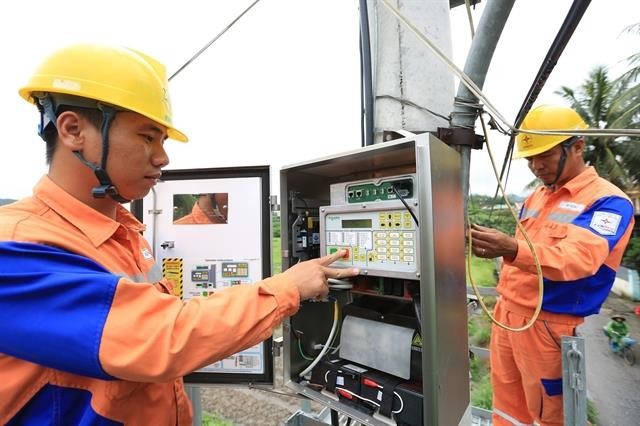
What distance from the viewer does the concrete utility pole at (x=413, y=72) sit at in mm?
1230

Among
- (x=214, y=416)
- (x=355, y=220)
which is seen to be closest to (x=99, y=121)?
(x=355, y=220)

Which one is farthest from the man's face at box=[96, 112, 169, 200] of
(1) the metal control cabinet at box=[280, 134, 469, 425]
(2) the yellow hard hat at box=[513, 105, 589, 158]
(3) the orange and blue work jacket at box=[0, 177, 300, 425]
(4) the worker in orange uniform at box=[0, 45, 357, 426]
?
(2) the yellow hard hat at box=[513, 105, 589, 158]

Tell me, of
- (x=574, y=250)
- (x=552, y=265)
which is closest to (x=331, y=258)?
(x=552, y=265)

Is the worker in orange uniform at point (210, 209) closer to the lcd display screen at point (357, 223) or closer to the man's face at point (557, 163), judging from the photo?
the lcd display screen at point (357, 223)

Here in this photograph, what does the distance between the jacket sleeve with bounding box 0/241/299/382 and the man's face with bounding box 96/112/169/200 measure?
9.9 inches

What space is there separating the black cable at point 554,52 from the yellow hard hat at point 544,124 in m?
0.48

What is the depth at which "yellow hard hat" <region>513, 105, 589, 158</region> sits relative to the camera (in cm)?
172

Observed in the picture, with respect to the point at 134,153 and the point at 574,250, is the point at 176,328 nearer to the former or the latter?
the point at 134,153


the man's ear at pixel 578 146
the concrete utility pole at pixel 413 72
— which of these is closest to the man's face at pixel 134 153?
the concrete utility pole at pixel 413 72

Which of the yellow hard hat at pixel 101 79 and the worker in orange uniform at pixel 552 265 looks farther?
the worker in orange uniform at pixel 552 265

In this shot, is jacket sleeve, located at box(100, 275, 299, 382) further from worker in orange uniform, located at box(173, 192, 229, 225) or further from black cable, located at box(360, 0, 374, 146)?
worker in orange uniform, located at box(173, 192, 229, 225)

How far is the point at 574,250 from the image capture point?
54.6 inches

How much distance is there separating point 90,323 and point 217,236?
3.35 feet

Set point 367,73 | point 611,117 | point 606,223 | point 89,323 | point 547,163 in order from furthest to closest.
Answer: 1. point 611,117
2. point 547,163
3. point 606,223
4. point 367,73
5. point 89,323
